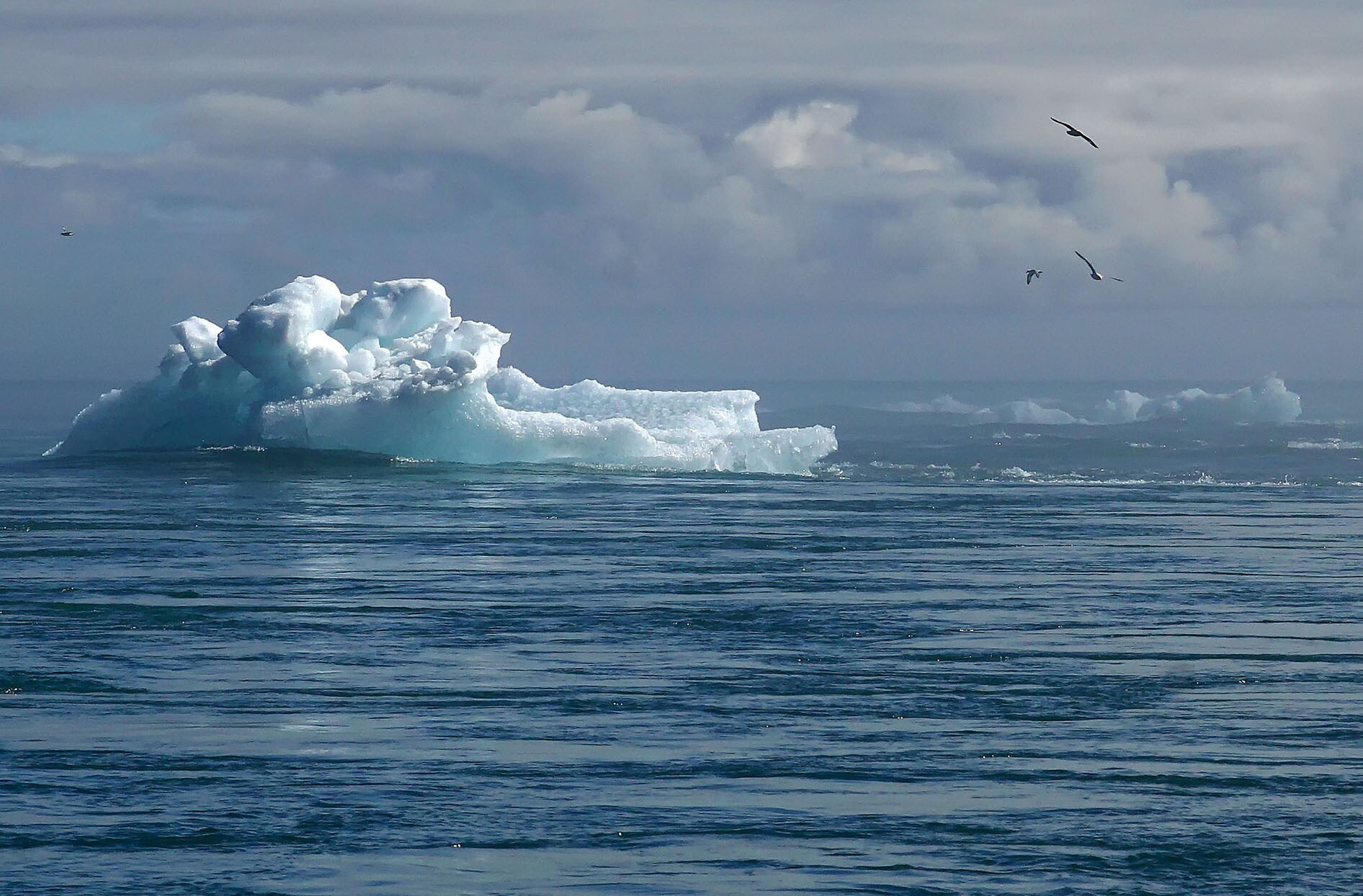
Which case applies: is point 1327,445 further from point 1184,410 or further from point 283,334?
point 283,334

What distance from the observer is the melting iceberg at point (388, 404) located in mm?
39781

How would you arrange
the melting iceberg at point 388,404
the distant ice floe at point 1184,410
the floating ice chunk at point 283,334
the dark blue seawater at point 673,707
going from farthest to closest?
the distant ice floe at point 1184,410 → the melting iceberg at point 388,404 → the floating ice chunk at point 283,334 → the dark blue seawater at point 673,707

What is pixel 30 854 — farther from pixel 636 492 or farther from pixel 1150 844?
pixel 636 492

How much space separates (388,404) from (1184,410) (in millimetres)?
58292

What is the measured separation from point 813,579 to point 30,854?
13.5 m

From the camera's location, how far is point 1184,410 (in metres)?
88.2

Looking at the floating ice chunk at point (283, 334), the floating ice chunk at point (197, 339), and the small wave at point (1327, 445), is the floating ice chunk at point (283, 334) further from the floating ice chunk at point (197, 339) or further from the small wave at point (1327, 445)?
the small wave at point (1327, 445)

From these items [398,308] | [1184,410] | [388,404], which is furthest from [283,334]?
[1184,410]

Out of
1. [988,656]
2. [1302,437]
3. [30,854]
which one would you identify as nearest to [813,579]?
[988,656]

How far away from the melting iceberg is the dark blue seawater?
10179 millimetres

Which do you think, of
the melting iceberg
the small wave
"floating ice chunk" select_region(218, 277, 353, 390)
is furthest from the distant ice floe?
"floating ice chunk" select_region(218, 277, 353, 390)

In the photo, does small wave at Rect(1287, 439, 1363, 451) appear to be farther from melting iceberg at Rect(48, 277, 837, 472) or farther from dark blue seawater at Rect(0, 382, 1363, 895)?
dark blue seawater at Rect(0, 382, 1363, 895)

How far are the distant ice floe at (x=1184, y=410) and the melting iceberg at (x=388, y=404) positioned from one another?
44.6m

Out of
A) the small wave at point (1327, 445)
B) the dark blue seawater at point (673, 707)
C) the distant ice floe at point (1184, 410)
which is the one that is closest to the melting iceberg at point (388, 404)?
the dark blue seawater at point (673, 707)
